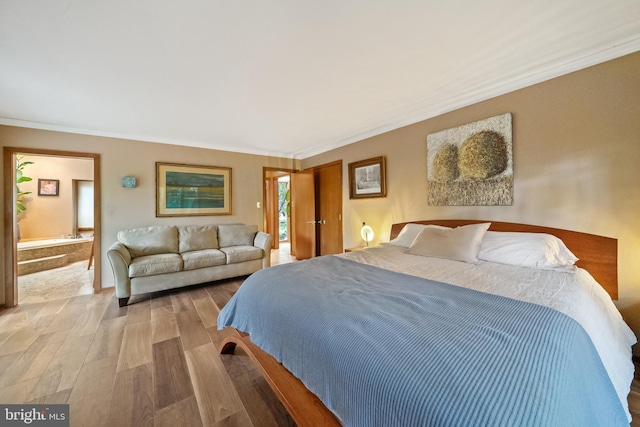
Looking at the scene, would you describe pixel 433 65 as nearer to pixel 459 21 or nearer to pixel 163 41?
pixel 459 21

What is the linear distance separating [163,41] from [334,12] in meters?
1.18

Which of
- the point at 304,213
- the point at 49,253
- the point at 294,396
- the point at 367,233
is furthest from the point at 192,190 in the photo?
the point at 294,396

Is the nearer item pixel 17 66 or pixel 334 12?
pixel 334 12

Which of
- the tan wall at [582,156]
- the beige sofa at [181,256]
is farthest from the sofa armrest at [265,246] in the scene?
the tan wall at [582,156]

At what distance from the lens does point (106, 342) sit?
206cm

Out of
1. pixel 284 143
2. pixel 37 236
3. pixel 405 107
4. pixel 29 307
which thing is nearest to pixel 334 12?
pixel 405 107

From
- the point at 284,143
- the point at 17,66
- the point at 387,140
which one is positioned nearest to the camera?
the point at 17,66

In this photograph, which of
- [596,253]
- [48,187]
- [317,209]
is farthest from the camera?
[48,187]

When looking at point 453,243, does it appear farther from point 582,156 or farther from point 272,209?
point 272,209

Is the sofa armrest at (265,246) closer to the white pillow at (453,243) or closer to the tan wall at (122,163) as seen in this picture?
the tan wall at (122,163)

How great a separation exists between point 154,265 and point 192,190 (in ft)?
4.93

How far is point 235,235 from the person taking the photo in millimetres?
4117

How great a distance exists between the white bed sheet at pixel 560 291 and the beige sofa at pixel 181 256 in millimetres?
2286

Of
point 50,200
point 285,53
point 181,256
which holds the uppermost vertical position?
point 285,53
